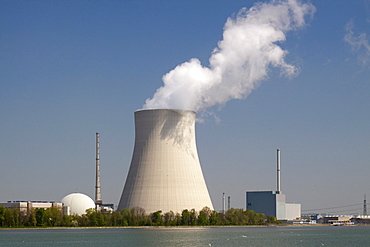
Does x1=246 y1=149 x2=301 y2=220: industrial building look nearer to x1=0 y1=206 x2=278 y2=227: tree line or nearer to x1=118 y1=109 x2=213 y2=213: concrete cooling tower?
x1=0 y1=206 x2=278 y2=227: tree line

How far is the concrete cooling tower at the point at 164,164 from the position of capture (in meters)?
56.4

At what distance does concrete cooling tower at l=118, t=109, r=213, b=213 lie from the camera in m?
56.4

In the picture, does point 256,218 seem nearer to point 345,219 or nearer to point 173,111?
point 173,111

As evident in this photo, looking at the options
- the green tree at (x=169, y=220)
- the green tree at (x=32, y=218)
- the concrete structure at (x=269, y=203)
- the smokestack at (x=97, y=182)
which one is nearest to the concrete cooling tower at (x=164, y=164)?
the green tree at (x=169, y=220)

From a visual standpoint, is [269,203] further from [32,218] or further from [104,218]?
[32,218]

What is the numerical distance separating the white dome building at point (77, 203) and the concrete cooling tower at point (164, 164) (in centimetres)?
1108

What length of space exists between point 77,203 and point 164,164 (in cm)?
1659

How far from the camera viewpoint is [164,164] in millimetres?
56375

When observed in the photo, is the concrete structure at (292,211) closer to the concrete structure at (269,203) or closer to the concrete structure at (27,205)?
the concrete structure at (269,203)

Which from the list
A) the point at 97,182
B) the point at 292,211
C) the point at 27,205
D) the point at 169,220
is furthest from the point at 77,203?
the point at 292,211

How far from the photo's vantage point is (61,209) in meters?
65.6

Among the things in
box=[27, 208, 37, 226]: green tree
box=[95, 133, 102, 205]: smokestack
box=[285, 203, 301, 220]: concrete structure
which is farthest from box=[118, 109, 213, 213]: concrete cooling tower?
box=[285, 203, 301, 220]: concrete structure

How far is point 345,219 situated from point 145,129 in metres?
74.2

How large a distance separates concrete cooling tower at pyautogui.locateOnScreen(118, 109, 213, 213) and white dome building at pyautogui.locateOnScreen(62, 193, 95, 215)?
36.4 ft
